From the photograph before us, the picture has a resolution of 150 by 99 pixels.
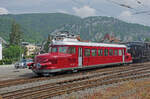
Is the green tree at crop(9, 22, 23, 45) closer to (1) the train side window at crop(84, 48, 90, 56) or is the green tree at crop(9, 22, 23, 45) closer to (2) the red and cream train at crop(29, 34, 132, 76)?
(2) the red and cream train at crop(29, 34, 132, 76)

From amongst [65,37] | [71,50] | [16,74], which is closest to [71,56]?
[71,50]

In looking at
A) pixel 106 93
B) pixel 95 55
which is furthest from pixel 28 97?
pixel 95 55

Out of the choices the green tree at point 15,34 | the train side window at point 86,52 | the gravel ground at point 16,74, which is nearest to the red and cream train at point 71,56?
the train side window at point 86,52

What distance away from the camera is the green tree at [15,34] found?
10619 centimetres

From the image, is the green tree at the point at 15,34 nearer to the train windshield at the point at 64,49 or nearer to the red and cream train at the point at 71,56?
the red and cream train at the point at 71,56

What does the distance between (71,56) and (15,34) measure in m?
92.7

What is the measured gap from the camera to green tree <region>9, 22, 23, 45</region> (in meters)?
106

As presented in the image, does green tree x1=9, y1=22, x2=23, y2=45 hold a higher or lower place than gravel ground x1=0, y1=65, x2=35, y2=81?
higher

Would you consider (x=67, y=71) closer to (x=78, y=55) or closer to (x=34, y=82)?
(x=78, y=55)

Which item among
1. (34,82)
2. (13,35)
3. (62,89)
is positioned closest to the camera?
(62,89)

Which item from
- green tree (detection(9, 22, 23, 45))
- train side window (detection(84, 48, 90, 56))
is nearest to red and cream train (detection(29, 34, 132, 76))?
train side window (detection(84, 48, 90, 56))

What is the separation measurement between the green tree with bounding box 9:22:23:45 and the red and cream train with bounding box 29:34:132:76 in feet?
290

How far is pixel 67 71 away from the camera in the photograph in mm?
18453

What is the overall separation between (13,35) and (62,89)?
326ft
